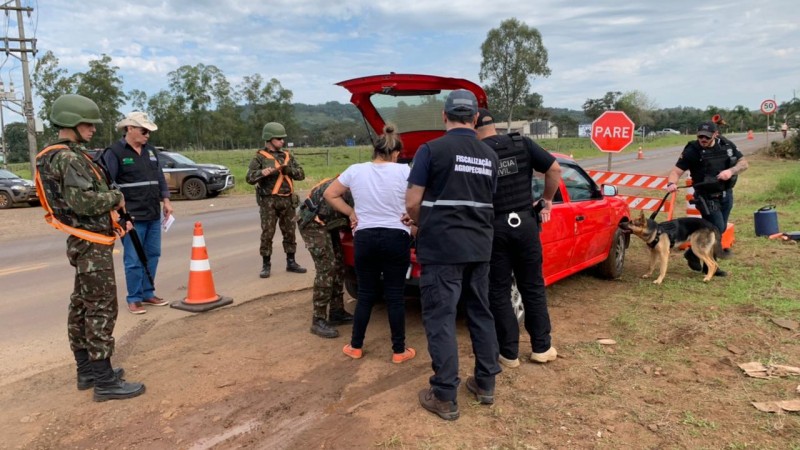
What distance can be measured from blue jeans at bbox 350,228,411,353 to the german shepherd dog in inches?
143

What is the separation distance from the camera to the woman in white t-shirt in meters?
3.92

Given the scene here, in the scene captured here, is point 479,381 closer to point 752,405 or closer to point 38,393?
point 752,405

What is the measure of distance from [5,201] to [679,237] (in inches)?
715

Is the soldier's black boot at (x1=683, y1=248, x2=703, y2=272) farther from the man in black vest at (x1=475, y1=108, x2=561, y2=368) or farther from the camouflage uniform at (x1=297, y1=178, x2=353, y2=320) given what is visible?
the camouflage uniform at (x1=297, y1=178, x2=353, y2=320)

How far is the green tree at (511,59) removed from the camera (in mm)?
59406

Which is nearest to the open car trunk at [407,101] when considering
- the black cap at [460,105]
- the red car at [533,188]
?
the red car at [533,188]

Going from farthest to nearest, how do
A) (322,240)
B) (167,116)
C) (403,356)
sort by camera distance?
(167,116) < (322,240) < (403,356)

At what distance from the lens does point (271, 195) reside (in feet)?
22.4

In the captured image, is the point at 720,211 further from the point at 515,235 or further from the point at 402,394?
the point at 402,394

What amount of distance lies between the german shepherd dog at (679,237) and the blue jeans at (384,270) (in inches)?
143

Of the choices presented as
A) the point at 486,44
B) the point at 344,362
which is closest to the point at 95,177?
the point at 344,362

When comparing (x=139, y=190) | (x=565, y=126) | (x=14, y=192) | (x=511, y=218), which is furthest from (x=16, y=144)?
(x=511, y=218)

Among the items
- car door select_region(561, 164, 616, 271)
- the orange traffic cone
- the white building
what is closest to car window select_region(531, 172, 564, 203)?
car door select_region(561, 164, 616, 271)

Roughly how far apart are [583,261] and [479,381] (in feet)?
9.32
